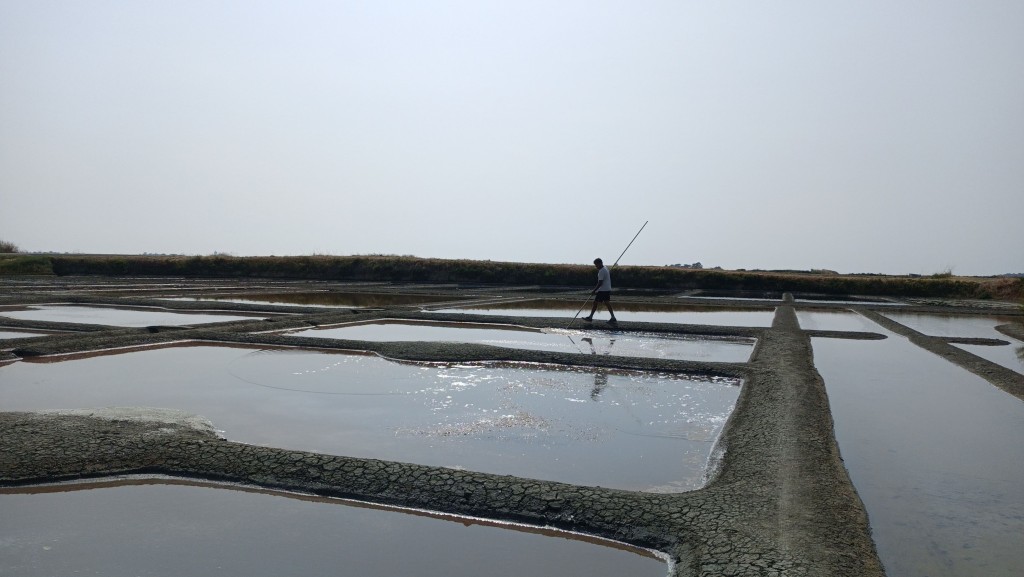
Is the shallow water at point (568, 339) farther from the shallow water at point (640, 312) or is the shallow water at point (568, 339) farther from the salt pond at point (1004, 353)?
the salt pond at point (1004, 353)

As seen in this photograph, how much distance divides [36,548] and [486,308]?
16.0 meters

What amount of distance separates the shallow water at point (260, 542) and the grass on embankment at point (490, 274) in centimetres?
3039

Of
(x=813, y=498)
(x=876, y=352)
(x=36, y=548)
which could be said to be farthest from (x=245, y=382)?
(x=876, y=352)

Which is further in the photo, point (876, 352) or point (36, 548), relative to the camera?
point (876, 352)

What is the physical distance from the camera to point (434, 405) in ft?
23.6

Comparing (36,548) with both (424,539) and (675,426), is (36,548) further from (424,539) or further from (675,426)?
(675,426)

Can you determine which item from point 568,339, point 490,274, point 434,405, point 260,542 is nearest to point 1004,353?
point 568,339

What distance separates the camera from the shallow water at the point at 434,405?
5.46 m

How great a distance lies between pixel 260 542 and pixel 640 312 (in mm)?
16788

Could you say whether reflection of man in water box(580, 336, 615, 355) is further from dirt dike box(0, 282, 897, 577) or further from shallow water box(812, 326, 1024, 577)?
dirt dike box(0, 282, 897, 577)

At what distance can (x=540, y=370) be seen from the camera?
952 cm

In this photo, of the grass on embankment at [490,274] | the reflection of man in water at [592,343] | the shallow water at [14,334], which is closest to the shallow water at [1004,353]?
the reflection of man in water at [592,343]

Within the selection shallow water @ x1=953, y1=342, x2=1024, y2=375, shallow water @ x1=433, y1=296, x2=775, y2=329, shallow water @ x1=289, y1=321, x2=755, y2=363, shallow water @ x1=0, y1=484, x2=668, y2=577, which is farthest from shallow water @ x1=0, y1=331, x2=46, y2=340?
shallow water @ x1=953, y1=342, x2=1024, y2=375

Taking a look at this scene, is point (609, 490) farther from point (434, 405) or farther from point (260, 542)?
point (434, 405)
